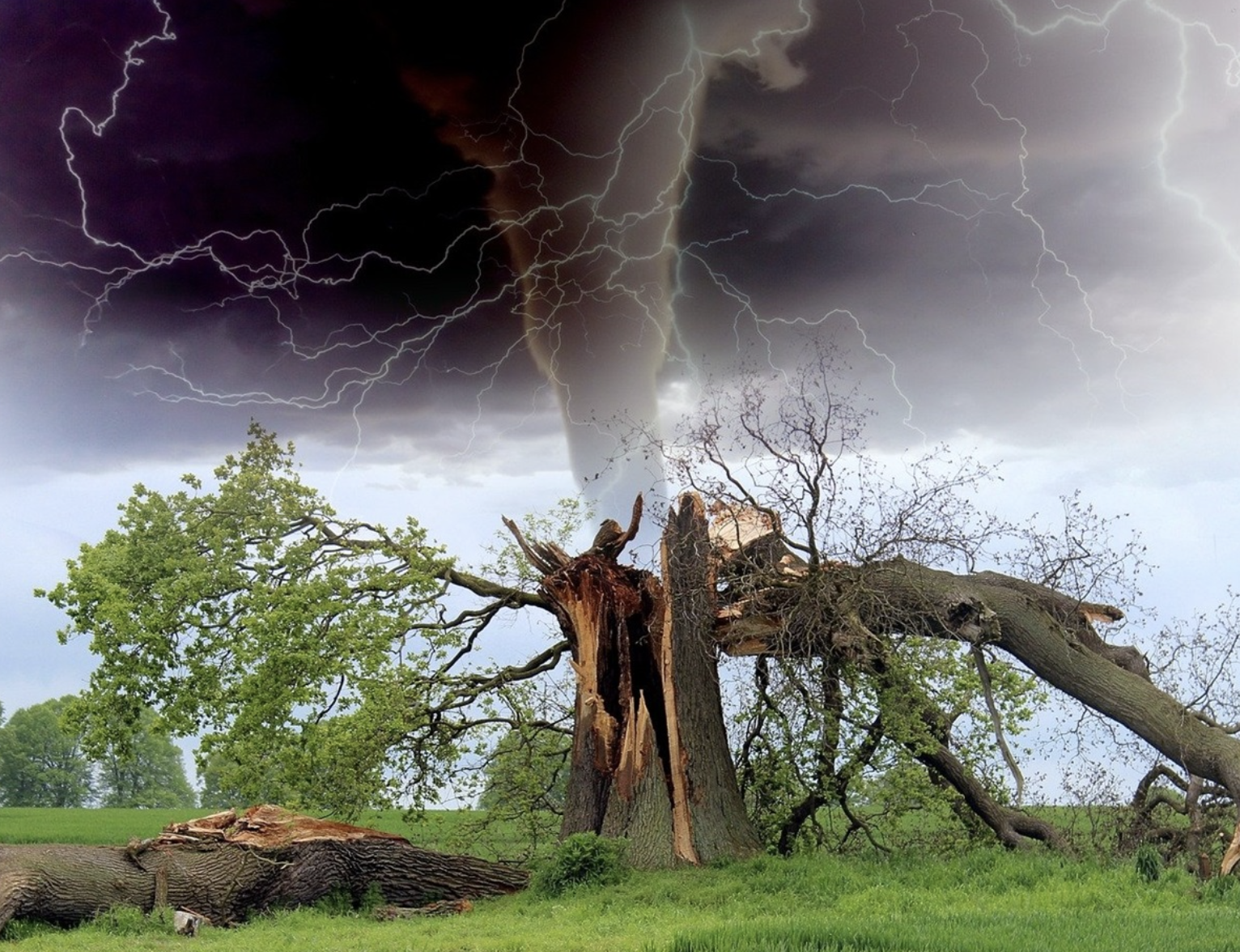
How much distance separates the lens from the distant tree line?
4778 cm

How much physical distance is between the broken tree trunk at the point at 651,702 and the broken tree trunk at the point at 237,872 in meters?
1.79

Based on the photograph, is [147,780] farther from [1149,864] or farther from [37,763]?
[1149,864]

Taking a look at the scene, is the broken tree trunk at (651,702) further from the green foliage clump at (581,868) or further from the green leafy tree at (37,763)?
the green leafy tree at (37,763)

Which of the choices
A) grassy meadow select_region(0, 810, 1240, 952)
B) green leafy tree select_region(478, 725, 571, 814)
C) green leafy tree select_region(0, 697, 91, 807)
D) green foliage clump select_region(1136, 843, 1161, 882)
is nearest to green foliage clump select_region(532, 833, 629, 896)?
grassy meadow select_region(0, 810, 1240, 952)

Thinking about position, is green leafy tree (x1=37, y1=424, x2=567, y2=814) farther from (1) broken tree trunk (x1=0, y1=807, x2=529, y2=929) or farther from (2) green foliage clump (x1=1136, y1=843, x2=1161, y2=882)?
(2) green foliage clump (x1=1136, y1=843, x2=1161, y2=882)

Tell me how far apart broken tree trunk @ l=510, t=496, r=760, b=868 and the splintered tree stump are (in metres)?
0.01

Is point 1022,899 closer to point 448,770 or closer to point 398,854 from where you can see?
point 398,854

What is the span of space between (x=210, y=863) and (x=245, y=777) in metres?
1.51

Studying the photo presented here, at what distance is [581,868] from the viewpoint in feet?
46.6

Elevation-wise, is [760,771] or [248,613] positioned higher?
[248,613]

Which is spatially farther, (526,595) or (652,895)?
(526,595)

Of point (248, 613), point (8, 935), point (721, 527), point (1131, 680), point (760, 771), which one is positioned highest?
point (721, 527)

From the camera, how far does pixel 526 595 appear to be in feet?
61.1

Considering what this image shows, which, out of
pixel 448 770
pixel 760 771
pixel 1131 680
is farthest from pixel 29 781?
pixel 1131 680
